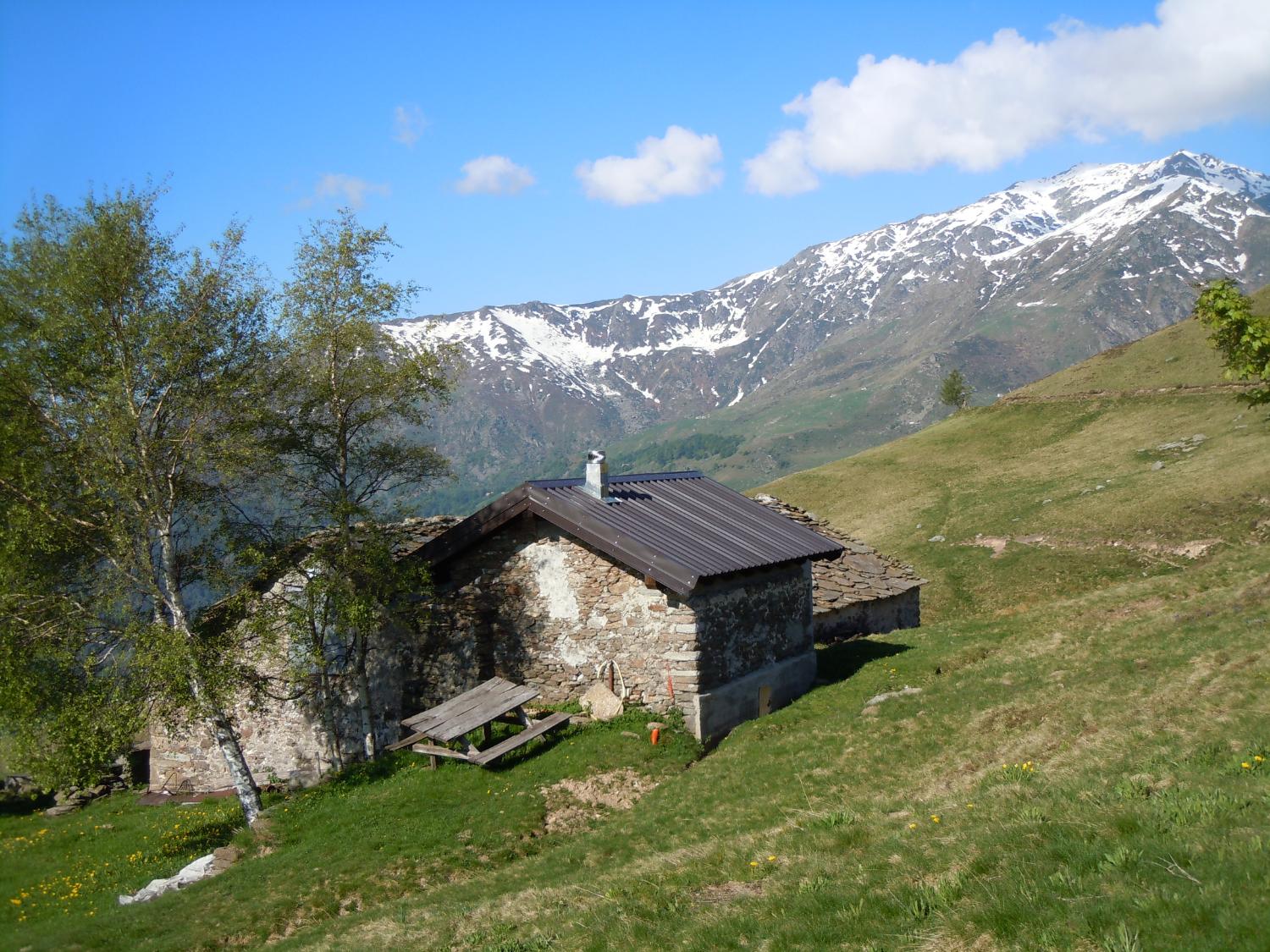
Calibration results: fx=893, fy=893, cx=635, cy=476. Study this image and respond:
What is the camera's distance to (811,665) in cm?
2705

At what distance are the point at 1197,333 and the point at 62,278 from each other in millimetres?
96054

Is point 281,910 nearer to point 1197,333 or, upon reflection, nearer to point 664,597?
point 664,597

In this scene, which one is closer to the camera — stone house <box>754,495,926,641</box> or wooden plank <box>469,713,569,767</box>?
wooden plank <box>469,713,569,767</box>

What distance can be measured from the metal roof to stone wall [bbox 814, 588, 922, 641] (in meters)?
5.91

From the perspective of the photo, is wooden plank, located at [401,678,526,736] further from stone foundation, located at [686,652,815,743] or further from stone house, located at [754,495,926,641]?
stone house, located at [754,495,926,641]

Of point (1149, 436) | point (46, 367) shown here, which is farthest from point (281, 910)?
point (1149, 436)

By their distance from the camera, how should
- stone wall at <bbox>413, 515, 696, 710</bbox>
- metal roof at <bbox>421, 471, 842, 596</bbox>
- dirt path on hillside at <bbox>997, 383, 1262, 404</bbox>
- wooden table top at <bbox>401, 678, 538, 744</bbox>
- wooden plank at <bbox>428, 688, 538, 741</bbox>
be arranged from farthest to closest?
dirt path on hillside at <bbox>997, 383, 1262, 404</bbox>, stone wall at <bbox>413, 515, 696, 710</bbox>, metal roof at <bbox>421, 471, 842, 596</bbox>, wooden table top at <bbox>401, 678, 538, 744</bbox>, wooden plank at <bbox>428, 688, 538, 741</bbox>

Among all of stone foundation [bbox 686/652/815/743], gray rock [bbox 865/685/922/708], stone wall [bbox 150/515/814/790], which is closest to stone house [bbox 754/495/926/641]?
stone foundation [bbox 686/652/815/743]

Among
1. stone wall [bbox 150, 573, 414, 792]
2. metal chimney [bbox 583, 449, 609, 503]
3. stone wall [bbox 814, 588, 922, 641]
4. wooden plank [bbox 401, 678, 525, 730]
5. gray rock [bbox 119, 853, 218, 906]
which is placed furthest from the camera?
stone wall [bbox 814, 588, 922, 641]

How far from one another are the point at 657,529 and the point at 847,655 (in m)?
10.3

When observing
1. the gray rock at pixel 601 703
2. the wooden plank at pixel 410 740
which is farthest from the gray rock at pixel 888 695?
the wooden plank at pixel 410 740

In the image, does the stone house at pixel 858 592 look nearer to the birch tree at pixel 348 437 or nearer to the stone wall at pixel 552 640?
the stone wall at pixel 552 640

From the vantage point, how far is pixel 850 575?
38094 mm

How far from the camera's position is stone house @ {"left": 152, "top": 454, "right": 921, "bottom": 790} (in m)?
22.0
